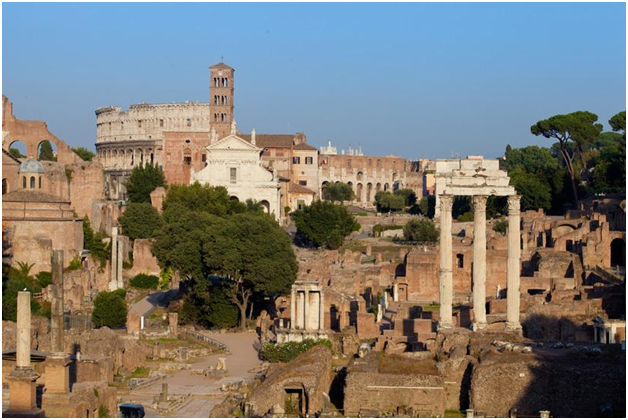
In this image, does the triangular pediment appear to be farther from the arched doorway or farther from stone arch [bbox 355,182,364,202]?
stone arch [bbox 355,182,364,202]

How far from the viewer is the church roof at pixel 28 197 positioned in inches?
2406

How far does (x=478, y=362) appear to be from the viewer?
33188mm

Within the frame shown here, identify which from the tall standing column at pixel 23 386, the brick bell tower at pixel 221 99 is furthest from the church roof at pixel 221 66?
the tall standing column at pixel 23 386

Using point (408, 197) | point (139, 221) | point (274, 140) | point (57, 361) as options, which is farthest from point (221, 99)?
point (57, 361)

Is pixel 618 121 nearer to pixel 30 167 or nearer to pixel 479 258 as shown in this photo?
pixel 30 167

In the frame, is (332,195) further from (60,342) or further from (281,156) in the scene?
(60,342)

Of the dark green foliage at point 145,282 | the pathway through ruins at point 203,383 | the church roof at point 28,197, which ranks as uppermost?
the church roof at point 28,197

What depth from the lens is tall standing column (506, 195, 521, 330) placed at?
40.1m

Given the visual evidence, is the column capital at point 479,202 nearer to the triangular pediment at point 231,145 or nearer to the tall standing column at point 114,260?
the tall standing column at point 114,260

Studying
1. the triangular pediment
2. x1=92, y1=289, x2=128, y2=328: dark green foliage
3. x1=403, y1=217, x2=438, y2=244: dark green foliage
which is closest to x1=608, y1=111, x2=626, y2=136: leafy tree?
x1=403, y1=217, x2=438, y2=244: dark green foliage

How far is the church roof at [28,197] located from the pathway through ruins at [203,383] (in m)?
16.5

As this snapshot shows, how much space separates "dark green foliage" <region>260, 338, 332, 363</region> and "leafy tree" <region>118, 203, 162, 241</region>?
2673 centimetres

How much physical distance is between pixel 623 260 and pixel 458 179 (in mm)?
20133

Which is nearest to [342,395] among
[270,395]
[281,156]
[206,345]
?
[270,395]
